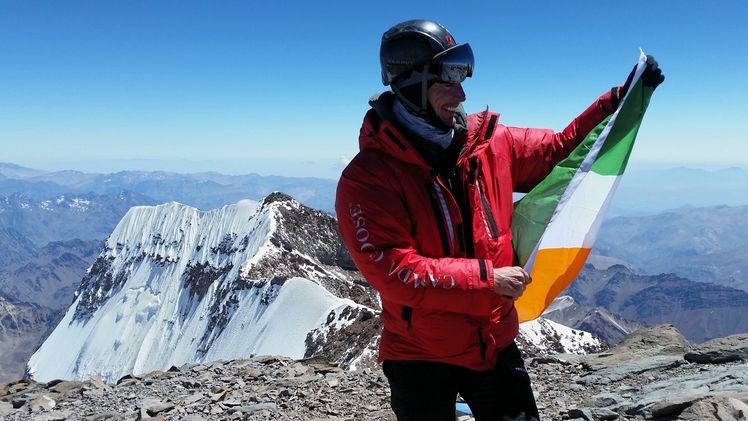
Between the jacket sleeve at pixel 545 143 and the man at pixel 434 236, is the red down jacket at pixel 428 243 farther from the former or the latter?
the jacket sleeve at pixel 545 143

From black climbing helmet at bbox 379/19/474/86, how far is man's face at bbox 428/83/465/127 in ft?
0.20

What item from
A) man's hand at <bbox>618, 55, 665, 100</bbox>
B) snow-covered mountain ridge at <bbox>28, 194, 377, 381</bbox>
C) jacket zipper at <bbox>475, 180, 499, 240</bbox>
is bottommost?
snow-covered mountain ridge at <bbox>28, 194, 377, 381</bbox>

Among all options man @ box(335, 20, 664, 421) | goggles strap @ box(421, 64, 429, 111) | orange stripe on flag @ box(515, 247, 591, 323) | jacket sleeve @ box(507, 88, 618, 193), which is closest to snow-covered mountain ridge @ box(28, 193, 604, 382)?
orange stripe on flag @ box(515, 247, 591, 323)

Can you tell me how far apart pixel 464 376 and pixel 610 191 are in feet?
8.80

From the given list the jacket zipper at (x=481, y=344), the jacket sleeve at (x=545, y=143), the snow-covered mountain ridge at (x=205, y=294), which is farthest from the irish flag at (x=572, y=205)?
the snow-covered mountain ridge at (x=205, y=294)

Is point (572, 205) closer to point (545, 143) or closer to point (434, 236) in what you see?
point (545, 143)

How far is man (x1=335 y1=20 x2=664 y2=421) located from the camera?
388 centimetres

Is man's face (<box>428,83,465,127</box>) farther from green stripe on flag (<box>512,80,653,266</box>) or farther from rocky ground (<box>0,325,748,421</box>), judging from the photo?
rocky ground (<box>0,325,748,421</box>)

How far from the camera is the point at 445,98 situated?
4.19 metres

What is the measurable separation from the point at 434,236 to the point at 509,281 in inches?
27.6

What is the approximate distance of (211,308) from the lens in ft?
274

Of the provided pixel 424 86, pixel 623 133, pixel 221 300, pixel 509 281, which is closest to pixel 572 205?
pixel 623 133

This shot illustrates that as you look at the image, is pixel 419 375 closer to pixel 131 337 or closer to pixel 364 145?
pixel 364 145

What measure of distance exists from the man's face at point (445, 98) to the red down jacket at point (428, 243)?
11.6 inches
